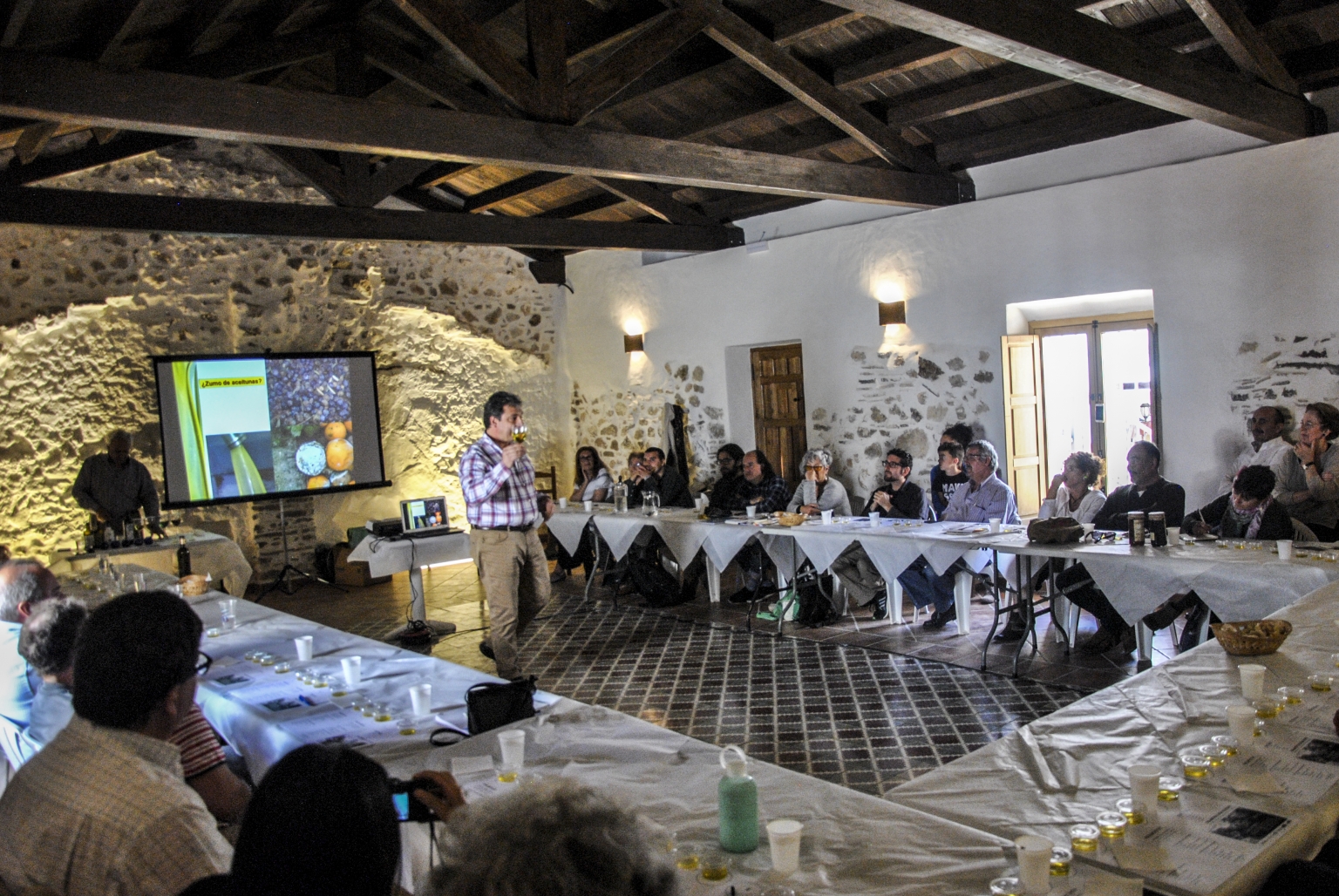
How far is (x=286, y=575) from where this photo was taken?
870cm

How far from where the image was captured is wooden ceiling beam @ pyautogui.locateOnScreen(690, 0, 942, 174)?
543cm

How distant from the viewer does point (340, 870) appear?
117cm

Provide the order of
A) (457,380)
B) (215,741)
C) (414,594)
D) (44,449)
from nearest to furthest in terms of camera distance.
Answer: (215,741) → (414,594) → (44,449) → (457,380)

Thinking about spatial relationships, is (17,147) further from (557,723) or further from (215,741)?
(557,723)

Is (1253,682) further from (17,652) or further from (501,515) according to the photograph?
(17,652)

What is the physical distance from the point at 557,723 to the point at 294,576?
273 inches

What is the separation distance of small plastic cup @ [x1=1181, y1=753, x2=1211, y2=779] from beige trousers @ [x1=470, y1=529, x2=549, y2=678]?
3313 mm

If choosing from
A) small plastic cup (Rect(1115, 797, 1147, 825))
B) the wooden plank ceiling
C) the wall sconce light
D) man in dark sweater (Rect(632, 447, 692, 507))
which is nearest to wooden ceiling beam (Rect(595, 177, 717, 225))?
the wooden plank ceiling

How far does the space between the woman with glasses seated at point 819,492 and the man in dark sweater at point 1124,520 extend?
166cm

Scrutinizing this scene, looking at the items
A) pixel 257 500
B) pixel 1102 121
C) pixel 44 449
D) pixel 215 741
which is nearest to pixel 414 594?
pixel 257 500

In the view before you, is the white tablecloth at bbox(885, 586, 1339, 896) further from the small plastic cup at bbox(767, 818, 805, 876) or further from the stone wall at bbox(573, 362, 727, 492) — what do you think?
the stone wall at bbox(573, 362, 727, 492)

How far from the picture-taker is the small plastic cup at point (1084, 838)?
170cm

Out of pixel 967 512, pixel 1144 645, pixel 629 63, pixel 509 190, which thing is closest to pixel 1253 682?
pixel 1144 645

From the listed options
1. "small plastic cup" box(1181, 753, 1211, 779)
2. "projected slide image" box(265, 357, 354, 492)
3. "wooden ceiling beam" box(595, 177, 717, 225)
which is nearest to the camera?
"small plastic cup" box(1181, 753, 1211, 779)
